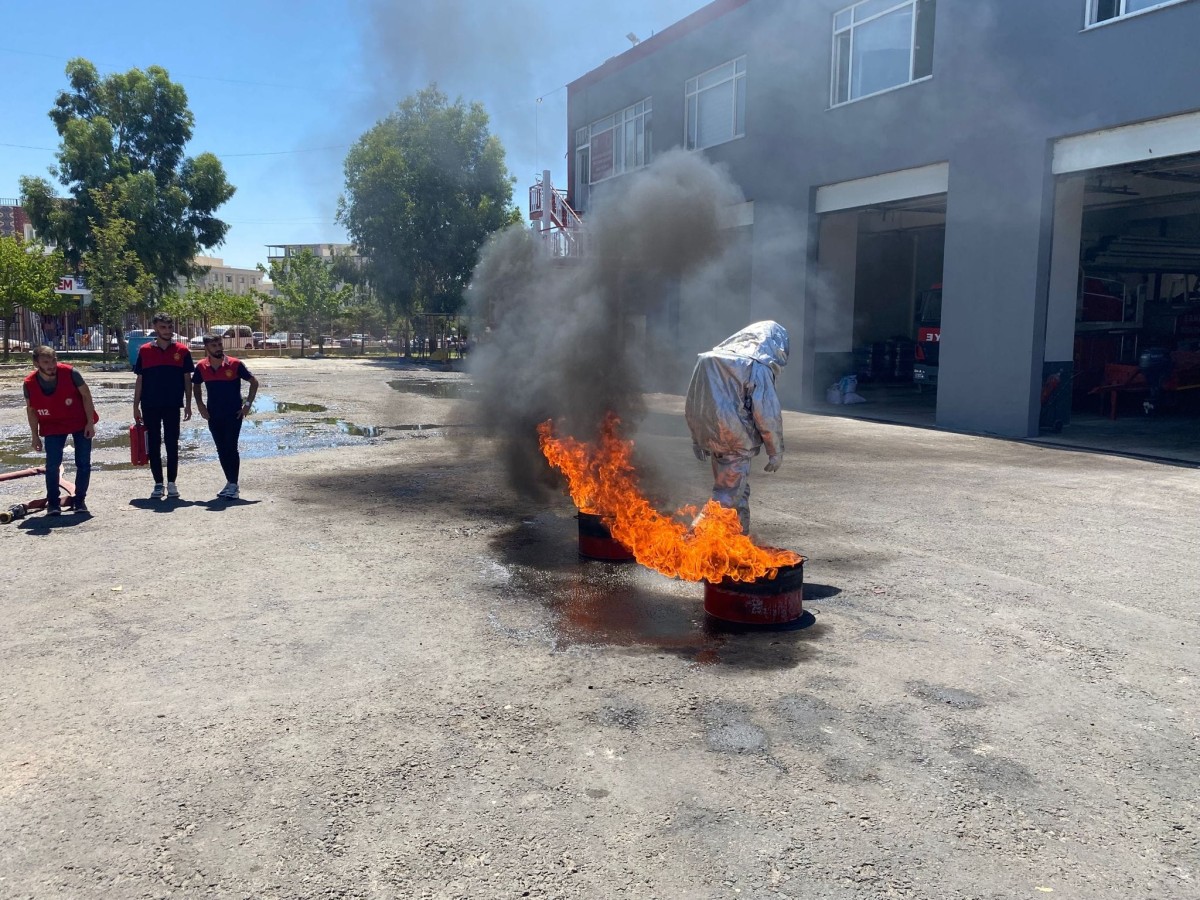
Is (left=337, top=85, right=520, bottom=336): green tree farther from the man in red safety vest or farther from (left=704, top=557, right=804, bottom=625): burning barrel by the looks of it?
(left=704, top=557, right=804, bottom=625): burning barrel

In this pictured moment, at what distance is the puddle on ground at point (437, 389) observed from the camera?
21087 millimetres

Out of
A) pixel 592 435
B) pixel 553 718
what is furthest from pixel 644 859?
pixel 592 435

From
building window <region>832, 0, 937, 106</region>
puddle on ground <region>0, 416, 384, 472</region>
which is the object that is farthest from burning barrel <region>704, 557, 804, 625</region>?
building window <region>832, 0, 937, 106</region>

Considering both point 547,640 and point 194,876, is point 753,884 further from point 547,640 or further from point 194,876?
point 547,640

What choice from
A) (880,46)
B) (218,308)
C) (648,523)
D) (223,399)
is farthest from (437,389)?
(218,308)

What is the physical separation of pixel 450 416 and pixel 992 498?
10089 mm

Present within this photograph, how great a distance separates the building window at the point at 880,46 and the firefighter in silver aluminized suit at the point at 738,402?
12.1m

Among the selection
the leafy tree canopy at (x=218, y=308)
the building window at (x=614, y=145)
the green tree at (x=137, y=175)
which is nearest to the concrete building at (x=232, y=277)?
the leafy tree canopy at (x=218, y=308)

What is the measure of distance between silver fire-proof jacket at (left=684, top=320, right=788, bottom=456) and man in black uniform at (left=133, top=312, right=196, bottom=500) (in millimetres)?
5213

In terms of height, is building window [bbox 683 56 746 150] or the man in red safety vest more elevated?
building window [bbox 683 56 746 150]

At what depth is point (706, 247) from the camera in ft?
27.8

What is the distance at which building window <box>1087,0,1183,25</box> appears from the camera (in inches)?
465

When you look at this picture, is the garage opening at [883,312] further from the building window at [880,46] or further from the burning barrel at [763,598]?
the burning barrel at [763,598]

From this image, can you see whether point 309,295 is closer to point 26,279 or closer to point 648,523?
point 26,279
